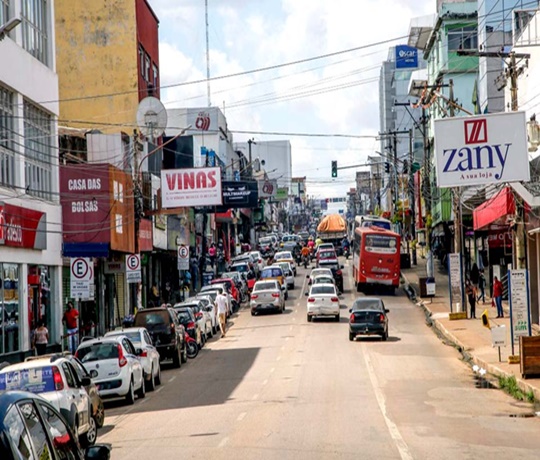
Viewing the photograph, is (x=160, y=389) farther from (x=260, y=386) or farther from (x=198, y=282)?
(x=198, y=282)

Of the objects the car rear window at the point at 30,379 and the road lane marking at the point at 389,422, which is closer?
the road lane marking at the point at 389,422

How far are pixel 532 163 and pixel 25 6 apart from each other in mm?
18712

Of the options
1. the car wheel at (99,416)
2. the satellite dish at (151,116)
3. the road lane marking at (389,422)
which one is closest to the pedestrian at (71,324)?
the road lane marking at (389,422)

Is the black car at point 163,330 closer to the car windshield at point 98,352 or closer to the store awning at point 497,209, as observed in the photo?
the car windshield at point 98,352

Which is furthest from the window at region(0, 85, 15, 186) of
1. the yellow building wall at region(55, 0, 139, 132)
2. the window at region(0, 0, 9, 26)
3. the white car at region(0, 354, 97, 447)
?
the yellow building wall at region(55, 0, 139, 132)

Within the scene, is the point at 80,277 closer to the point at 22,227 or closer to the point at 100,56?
the point at 22,227

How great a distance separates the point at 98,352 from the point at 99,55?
129 feet

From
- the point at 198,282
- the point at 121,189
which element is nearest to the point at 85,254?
the point at 121,189

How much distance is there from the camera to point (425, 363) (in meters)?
33.9

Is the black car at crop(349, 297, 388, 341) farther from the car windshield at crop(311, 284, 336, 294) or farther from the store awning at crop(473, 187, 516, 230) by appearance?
the car windshield at crop(311, 284, 336, 294)

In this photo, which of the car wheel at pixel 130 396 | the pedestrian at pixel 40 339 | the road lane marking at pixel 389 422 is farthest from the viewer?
the pedestrian at pixel 40 339

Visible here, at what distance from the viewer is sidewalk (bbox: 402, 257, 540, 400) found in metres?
28.5

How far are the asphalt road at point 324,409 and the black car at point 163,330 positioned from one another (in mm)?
871

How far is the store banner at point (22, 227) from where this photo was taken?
34000 millimetres
